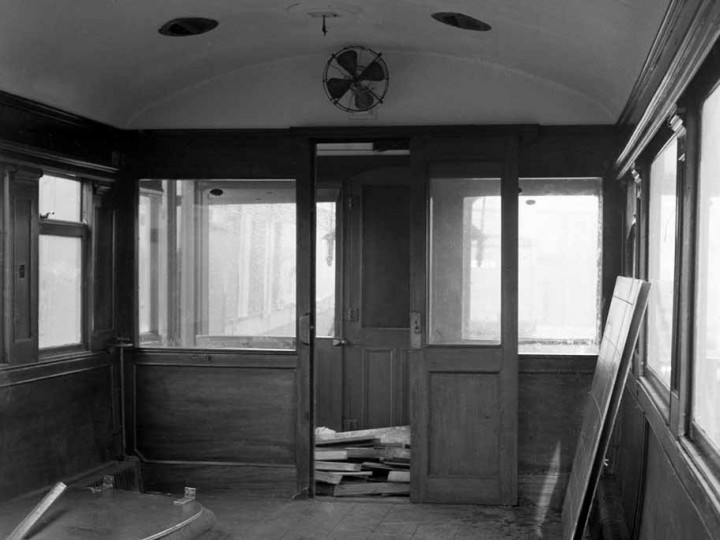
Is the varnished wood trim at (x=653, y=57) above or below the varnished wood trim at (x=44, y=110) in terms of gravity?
below

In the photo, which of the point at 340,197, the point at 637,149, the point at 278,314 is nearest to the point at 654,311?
the point at 637,149

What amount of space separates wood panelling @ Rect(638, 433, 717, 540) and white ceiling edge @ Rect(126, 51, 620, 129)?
2.80m

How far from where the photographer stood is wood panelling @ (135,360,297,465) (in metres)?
6.39

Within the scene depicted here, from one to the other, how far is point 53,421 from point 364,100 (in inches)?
110

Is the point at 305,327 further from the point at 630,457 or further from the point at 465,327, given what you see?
the point at 630,457

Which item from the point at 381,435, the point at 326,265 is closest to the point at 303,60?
the point at 326,265

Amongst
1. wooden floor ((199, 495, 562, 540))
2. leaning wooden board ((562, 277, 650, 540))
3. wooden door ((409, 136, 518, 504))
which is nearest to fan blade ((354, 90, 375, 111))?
wooden door ((409, 136, 518, 504))

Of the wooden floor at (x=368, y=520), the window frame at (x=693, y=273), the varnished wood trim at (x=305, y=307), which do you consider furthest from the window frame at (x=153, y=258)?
the window frame at (x=693, y=273)

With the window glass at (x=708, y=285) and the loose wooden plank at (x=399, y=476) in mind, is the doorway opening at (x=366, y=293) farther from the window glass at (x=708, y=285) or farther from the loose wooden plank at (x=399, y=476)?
the window glass at (x=708, y=285)

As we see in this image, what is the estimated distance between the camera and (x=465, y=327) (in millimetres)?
6125

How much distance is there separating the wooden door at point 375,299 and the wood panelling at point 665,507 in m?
4.75

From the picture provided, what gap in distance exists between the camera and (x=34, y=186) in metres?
5.46

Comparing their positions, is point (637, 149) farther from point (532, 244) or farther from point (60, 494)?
point (60, 494)

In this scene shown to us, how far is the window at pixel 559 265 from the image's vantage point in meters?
6.12
